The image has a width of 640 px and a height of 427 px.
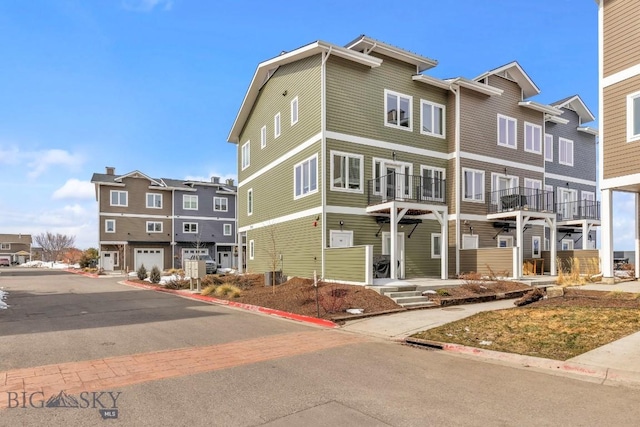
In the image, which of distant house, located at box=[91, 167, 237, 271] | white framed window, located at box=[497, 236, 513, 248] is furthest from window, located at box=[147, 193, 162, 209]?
white framed window, located at box=[497, 236, 513, 248]

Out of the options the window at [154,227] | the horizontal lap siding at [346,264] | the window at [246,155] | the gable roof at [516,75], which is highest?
the gable roof at [516,75]

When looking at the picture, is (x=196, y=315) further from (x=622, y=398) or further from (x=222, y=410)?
(x=622, y=398)

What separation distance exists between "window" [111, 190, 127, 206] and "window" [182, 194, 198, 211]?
19.4 feet

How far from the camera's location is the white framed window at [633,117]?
46.8 feet

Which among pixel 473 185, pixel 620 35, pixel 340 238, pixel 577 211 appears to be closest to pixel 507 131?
pixel 473 185

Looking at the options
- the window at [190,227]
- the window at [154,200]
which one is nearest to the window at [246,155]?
the window at [190,227]

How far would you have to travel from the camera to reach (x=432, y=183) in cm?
2019

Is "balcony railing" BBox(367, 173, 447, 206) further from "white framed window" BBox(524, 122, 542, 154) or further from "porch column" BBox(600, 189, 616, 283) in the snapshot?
"white framed window" BBox(524, 122, 542, 154)

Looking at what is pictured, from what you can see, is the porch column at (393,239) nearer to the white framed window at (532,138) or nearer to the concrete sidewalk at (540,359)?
the concrete sidewalk at (540,359)

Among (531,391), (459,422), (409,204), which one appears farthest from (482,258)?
(459,422)

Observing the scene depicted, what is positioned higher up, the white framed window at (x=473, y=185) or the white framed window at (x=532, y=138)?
the white framed window at (x=532, y=138)

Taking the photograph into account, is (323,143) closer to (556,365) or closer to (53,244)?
(556,365)

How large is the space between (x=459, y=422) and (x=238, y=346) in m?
4.76

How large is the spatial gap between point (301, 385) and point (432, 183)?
52.9ft
